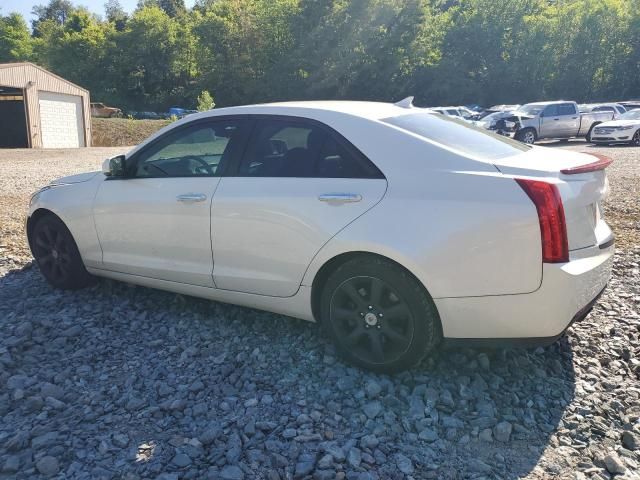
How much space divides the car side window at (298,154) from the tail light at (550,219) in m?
0.89

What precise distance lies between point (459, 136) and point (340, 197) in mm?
953

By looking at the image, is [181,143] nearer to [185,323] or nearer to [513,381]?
[185,323]

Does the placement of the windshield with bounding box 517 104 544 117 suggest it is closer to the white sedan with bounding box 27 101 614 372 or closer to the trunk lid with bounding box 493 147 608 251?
the white sedan with bounding box 27 101 614 372

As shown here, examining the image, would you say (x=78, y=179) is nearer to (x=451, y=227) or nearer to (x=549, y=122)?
(x=451, y=227)

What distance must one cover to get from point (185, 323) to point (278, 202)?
1.38 metres

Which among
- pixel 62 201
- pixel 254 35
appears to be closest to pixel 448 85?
pixel 254 35

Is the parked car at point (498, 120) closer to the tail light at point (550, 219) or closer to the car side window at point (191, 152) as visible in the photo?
the car side window at point (191, 152)

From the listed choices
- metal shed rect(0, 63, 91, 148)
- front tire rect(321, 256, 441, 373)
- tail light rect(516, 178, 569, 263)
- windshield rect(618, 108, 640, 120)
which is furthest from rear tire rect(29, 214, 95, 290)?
metal shed rect(0, 63, 91, 148)

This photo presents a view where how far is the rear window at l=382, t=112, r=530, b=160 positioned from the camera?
3.46 meters

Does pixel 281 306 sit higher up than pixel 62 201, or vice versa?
pixel 62 201

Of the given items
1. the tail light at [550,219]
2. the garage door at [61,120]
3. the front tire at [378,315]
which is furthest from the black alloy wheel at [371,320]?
the garage door at [61,120]

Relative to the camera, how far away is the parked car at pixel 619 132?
68.6 feet

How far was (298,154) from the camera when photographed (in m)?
3.75

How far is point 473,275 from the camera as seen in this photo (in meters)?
3.05
